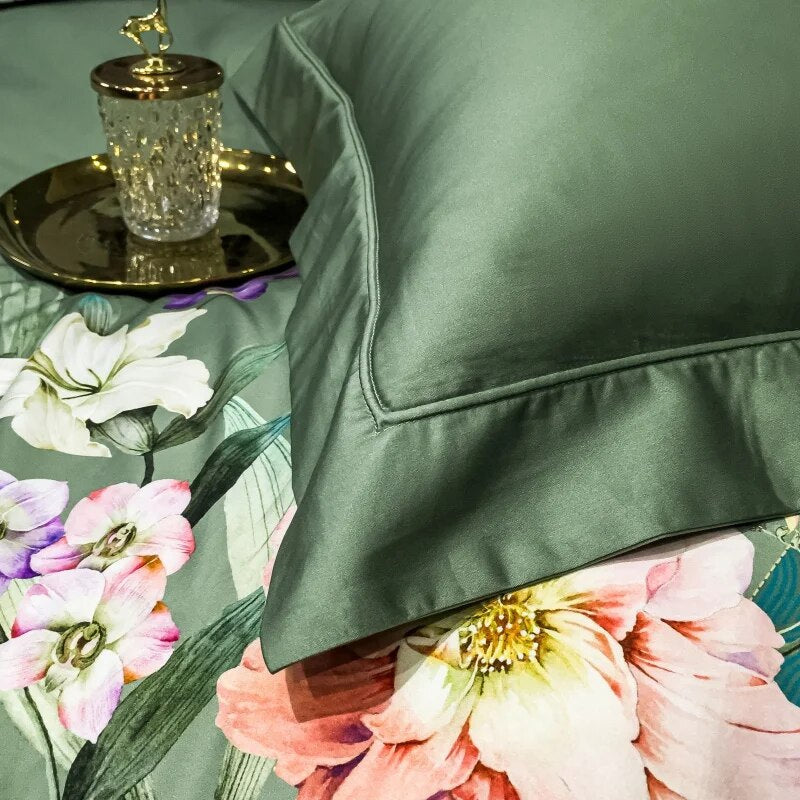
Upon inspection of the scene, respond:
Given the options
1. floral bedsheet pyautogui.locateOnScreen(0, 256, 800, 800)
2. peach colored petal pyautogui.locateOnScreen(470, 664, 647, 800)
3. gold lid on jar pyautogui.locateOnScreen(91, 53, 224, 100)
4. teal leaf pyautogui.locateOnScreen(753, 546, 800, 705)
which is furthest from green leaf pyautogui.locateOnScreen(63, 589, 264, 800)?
gold lid on jar pyautogui.locateOnScreen(91, 53, 224, 100)

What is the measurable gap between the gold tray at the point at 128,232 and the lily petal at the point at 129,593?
10.4 inches

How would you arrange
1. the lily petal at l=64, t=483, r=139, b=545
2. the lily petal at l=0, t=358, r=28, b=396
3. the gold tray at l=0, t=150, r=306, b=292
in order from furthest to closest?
the gold tray at l=0, t=150, r=306, b=292 < the lily petal at l=0, t=358, r=28, b=396 < the lily petal at l=64, t=483, r=139, b=545

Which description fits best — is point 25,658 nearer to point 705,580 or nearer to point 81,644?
point 81,644

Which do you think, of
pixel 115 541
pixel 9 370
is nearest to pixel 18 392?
pixel 9 370

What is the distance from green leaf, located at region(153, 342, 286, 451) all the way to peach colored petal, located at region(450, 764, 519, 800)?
0.24 metres

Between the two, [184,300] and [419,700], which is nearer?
[419,700]

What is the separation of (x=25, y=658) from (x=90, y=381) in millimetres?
198

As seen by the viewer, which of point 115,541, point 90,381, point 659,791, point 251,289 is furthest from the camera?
point 251,289

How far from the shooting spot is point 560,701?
0.33 metres

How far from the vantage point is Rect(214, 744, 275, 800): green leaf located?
12.2 inches

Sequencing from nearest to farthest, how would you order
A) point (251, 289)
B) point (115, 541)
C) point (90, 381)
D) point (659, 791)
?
point (659, 791)
point (115, 541)
point (90, 381)
point (251, 289)

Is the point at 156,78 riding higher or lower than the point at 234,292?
higher

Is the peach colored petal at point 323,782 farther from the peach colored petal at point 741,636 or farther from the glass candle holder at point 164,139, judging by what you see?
the glass candle holder at point 164,139

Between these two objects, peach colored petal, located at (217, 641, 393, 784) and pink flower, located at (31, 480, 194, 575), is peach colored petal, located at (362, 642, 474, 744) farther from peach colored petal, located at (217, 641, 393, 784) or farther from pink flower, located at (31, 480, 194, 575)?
pink flower, located at (31, 480, 194, 575)
